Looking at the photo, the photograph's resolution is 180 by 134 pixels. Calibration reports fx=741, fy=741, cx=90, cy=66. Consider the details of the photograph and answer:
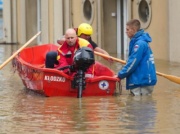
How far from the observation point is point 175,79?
47.1 feet

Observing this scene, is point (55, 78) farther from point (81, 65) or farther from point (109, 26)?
point (109, 26)

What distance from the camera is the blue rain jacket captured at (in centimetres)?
1267

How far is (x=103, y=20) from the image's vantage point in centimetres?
2656

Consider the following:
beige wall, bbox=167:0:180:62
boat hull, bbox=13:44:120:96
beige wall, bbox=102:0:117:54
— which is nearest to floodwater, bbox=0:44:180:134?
boat hull, bbox=13:44:120:96

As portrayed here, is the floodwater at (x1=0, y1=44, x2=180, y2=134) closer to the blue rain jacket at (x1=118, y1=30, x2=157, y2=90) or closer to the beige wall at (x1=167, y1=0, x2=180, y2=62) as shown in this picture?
the blue rain jacket at (x1=118, y1=30, x2=157, y2=90)

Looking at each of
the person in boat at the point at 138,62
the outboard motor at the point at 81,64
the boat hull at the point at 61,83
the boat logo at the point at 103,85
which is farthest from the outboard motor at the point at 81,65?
the person in boat at the point at 138,62

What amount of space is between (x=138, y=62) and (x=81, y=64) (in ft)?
3.25

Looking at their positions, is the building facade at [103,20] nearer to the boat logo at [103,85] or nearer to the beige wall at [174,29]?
the beige wall at [174,29]

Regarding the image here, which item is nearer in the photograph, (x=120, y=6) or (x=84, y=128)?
(x=84, y=128)

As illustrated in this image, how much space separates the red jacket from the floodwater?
71cm

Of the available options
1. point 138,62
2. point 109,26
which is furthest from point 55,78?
point 109,26

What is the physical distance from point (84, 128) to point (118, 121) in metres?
0.74

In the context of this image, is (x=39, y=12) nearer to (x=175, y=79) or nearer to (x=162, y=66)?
(x=162, y=66)

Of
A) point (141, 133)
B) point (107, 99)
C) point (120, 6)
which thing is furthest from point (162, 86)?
point (120, 6)
